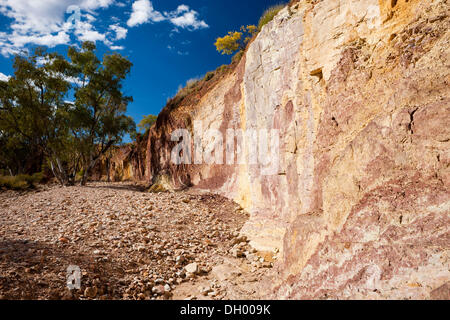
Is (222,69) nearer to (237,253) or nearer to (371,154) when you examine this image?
(237,253)

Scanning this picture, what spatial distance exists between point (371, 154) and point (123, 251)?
544 centimetres

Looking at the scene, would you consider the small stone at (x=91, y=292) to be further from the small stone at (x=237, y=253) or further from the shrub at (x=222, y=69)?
the shrub at (x=222, y=69)

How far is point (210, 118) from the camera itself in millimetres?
12586

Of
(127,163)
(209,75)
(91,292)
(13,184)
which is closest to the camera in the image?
(91,292)

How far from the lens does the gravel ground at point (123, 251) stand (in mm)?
4152

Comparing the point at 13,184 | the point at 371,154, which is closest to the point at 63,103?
the point at 13,184

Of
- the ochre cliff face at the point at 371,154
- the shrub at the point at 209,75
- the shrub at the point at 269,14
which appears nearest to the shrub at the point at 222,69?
the shrub at the point at 209,75

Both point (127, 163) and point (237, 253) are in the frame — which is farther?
point (127, 163)

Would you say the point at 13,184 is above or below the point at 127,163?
below

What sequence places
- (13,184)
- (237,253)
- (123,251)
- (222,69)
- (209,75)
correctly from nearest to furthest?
(123,251) → (237,253) → (222,69) → (13,184) → (209,75)

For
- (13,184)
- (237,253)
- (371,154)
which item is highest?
(13,184)

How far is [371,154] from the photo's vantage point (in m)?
2.92
